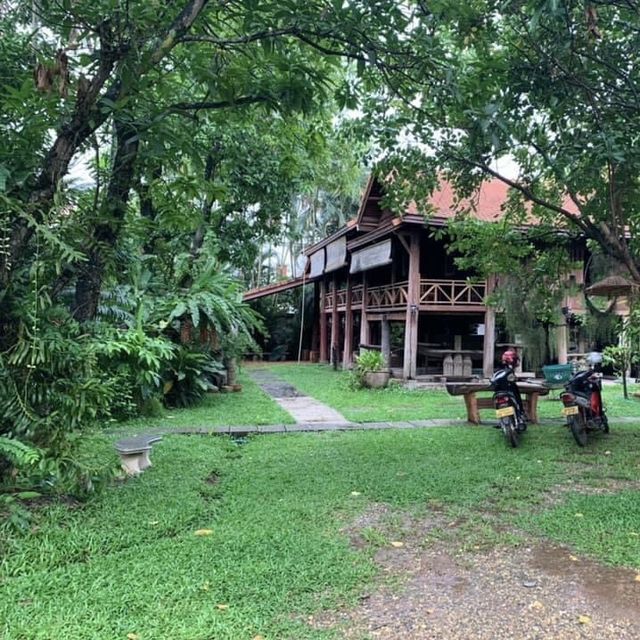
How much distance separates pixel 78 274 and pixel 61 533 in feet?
5.70

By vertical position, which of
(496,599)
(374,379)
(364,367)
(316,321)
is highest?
(316,321)

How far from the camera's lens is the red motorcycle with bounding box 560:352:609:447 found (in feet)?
19.7

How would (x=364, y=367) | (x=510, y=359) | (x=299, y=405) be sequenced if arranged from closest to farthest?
(x=510, y=359) < (x=299, y=405) < (x=364, y=367)

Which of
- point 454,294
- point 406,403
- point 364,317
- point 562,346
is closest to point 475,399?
point 406,403

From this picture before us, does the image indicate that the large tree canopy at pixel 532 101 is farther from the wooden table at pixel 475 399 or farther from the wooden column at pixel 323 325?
the wooden column at pixel 323 325

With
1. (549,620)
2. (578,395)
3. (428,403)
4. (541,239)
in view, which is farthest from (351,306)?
(549,620)

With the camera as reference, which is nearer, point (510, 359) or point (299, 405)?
point (510, 359)

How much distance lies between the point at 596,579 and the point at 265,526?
1.96 meters

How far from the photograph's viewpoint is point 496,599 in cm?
266

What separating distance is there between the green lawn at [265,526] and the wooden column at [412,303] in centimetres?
645

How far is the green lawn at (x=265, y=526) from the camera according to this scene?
252 cm

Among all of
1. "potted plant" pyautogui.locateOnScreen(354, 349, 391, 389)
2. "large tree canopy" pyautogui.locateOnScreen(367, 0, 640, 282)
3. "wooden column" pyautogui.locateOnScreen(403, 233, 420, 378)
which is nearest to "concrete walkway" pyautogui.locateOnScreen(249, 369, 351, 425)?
"potted plant" pyautogui.locateOnScreen(354, 349, 391, 389)

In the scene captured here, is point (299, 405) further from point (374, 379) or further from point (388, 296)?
point (388, 296)

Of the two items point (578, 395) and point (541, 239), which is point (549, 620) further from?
point (541, 239)
